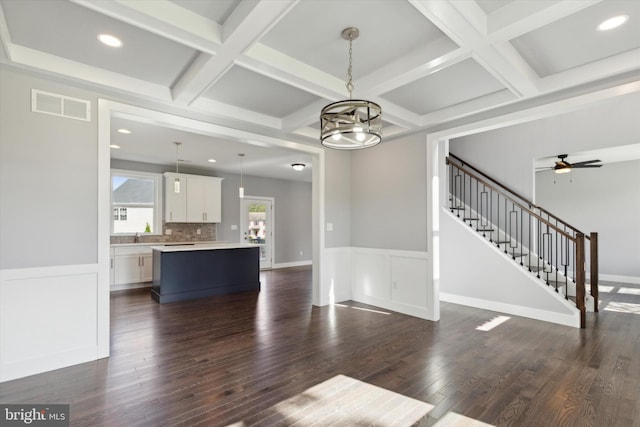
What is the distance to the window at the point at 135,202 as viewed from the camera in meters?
6.92

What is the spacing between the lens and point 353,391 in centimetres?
247

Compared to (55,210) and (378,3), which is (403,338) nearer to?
(378,3)

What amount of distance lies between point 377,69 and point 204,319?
382cm

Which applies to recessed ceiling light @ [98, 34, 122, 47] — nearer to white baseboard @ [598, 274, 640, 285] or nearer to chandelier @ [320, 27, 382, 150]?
chandelier @ [320, 27, 382, 150]

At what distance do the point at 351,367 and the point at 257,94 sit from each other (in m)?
3.03

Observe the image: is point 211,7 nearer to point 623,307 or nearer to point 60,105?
point 60,105

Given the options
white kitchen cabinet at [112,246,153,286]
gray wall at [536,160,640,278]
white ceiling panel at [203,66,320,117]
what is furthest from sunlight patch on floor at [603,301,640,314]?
white kitchen cabinet at [112,246,153,286]

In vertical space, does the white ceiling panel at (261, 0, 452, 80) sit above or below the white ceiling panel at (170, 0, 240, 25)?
below

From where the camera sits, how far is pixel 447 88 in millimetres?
3492

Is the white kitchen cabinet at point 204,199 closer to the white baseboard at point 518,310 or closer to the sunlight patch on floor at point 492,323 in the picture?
the white baseboard at point 518,310

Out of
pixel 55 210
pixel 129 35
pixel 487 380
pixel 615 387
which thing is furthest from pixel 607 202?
pixel 55 210

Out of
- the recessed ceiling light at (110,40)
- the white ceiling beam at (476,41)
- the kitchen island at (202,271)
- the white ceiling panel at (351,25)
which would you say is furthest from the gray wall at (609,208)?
the recessed ceiling light at (110,40)

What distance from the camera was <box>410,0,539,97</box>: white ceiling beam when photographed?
2051mm

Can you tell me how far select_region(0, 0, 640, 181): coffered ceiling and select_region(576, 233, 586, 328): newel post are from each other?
80.8 inches
